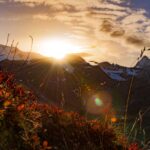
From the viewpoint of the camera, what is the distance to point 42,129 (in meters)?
7.46

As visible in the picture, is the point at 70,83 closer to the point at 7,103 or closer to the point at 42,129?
the point at 42,129

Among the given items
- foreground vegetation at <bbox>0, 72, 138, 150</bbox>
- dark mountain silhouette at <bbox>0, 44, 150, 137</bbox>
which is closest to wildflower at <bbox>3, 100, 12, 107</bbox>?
foreground vegetation at <bbox>0, 72, 138, 150</bbox>

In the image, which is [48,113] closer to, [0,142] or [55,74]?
[0,142]

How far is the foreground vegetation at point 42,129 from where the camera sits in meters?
5.79

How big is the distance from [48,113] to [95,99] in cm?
5620

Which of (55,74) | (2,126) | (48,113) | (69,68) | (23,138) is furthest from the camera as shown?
(69,68)

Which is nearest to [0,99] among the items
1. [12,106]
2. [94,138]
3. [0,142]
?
[12,106]

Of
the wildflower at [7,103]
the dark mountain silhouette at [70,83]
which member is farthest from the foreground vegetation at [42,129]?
the dark mountain silhouette at [70,83]

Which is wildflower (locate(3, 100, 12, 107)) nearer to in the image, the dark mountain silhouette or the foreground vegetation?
the foreground vegetation

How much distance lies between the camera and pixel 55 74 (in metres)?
69.2

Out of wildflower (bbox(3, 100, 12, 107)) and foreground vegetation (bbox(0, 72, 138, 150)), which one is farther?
wildflower (bbox(3, 100, 12, 107))

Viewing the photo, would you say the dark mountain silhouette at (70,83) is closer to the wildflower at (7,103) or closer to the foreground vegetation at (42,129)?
the foreground vegetation at (42,129)

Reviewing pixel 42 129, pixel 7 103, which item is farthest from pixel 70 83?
pixel 7 103

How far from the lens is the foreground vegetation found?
5789 mm
